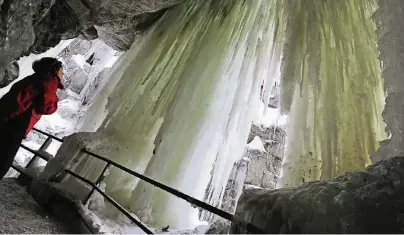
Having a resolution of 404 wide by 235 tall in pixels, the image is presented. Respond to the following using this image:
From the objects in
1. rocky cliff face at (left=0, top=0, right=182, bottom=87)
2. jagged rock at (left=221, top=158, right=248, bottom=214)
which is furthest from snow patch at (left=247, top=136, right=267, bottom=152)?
rocky cliff face at (left=0, top=0, right=182, bottom=87)

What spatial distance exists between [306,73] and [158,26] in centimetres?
330

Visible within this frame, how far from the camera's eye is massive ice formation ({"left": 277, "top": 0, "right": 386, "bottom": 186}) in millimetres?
3152

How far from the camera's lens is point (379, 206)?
135 cm

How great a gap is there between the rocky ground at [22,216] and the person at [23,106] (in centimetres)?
33

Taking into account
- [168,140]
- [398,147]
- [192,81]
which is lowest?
[398,147]

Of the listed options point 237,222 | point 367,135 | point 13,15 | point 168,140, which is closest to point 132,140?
point 168,140

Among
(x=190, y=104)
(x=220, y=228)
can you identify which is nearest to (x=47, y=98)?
(x=190, y=104)

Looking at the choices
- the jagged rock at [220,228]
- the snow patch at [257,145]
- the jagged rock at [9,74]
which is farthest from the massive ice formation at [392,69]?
the snow patch at [257,145]

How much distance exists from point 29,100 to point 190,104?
2.13m

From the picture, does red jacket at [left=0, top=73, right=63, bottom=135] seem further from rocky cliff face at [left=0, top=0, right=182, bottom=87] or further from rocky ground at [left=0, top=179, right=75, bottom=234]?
rocky cliff face at [left=0, top=0, right=182, bottom=87]

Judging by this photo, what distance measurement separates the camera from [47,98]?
3.55 metres

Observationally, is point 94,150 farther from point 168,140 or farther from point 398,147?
point 398,147

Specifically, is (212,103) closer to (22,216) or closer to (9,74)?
(22,216)

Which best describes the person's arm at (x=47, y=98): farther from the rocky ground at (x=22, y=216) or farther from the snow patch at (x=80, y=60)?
the snow patch at (x=80, y=60)
